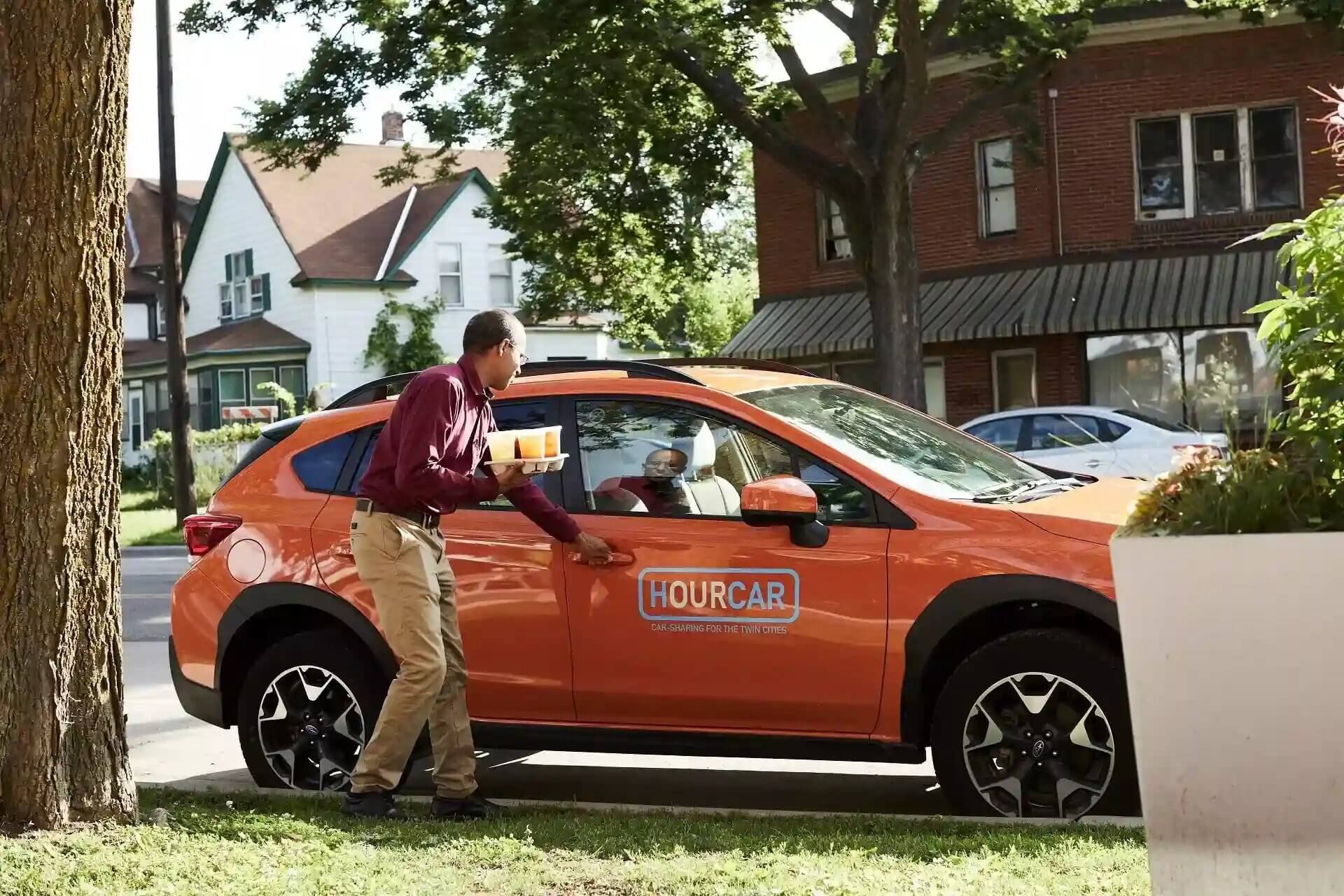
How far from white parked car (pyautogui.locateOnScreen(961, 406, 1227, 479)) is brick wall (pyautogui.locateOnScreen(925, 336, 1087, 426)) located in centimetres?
A: 685

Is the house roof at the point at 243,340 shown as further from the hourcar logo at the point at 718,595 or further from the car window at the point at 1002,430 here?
the hourcar logo at the point at 718,595

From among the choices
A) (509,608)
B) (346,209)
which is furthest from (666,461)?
(346,209)

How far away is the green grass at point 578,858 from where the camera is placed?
16.9 ft

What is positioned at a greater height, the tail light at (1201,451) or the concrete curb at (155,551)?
the tail light at (1201,451)

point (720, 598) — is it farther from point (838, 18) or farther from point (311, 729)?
point (838, 18)

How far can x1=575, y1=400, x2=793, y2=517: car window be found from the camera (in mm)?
6828

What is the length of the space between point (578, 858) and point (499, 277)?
44.3 meters

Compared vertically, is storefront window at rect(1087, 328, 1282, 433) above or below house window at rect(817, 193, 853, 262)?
below

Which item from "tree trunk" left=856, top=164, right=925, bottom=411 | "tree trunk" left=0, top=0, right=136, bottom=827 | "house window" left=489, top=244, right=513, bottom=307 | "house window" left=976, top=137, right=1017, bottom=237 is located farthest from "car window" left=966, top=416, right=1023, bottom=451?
"house window" left=489, top=244, right=513, bottom=307

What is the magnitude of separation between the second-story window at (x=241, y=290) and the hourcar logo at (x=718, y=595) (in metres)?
44.5

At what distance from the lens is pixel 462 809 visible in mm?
6531

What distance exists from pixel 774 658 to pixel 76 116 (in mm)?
3121

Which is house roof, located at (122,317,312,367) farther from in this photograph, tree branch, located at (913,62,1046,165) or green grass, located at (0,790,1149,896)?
green grass, located at (0,790,1149,896)

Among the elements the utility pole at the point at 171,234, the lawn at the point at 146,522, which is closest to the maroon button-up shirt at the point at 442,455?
the lawn at the point at 146,522
